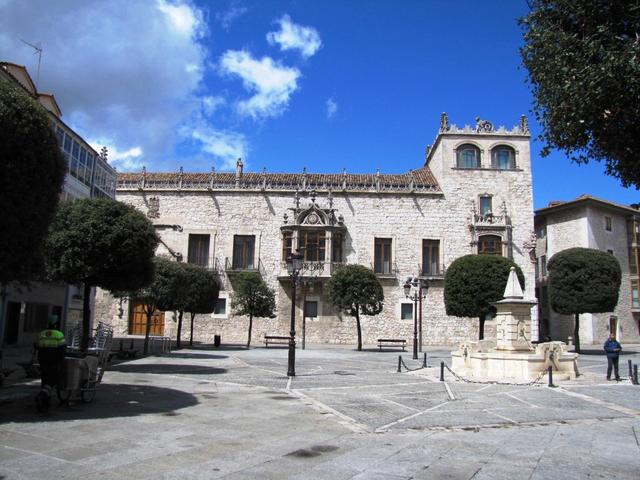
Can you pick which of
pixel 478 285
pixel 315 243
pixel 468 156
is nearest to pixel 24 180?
pixel 478 285

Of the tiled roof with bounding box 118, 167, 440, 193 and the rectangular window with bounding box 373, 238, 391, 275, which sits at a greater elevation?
the tiled roof with bounding box 118, 167, 440, 193

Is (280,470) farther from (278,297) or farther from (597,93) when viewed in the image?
(278,297)

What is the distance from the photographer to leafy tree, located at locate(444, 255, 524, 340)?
2786cm

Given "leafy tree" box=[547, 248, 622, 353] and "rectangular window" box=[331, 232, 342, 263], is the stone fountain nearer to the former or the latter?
"leafy tree" box=[547, 248, 622, 353]

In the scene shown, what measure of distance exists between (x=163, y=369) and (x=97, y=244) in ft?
14.3

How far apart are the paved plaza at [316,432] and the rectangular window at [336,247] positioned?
24000 mm

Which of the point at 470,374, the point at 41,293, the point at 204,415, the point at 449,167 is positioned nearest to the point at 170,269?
the point at 41,293

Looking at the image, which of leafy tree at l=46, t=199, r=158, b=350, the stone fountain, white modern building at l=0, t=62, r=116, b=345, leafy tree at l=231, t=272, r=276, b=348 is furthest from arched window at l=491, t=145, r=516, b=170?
leafy tree at l=46, t=199, r=158, b=350

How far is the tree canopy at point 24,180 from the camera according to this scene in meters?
7.97

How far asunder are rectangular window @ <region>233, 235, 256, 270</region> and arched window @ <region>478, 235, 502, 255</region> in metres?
16.4

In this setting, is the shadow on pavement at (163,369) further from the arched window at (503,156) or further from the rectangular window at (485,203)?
the arched window at (503,156)

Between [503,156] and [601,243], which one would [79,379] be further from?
[601,243]

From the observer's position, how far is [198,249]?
3884cm

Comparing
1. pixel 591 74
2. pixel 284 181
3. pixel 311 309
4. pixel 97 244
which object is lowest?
pixel 311 309
